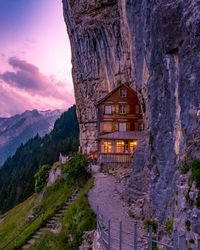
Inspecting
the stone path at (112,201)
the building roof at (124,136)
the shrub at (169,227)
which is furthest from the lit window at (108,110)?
the shrub at (169,227)

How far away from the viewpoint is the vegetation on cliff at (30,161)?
71.2 metres

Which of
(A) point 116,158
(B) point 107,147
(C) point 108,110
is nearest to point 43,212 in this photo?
(A) point 116,158

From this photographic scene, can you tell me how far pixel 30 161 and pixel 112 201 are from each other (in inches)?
3321

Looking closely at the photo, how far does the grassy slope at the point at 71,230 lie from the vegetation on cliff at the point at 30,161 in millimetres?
49735

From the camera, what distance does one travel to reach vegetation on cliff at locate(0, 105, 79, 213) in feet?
234

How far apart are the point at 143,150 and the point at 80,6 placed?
34441 millimetres

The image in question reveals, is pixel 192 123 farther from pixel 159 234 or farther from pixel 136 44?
pixel 136 44

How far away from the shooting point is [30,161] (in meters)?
97.0

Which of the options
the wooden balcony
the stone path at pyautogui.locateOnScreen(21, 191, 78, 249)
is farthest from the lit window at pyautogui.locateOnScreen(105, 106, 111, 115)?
the stone path at pyautogui.locateOnScreen(21, 191, 78, 249)

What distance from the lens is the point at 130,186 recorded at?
66.8 feet

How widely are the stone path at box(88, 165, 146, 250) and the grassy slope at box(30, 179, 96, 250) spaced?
1090 millimetres

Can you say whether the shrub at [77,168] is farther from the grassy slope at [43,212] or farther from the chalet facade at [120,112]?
the chalet facade at [120,112]

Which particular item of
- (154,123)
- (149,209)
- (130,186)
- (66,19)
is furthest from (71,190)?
(66,19)

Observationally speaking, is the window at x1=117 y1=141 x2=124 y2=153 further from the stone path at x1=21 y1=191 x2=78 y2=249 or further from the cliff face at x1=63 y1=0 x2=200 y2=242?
the stone path at x1=21 y1=191 x2=78 y2=249
